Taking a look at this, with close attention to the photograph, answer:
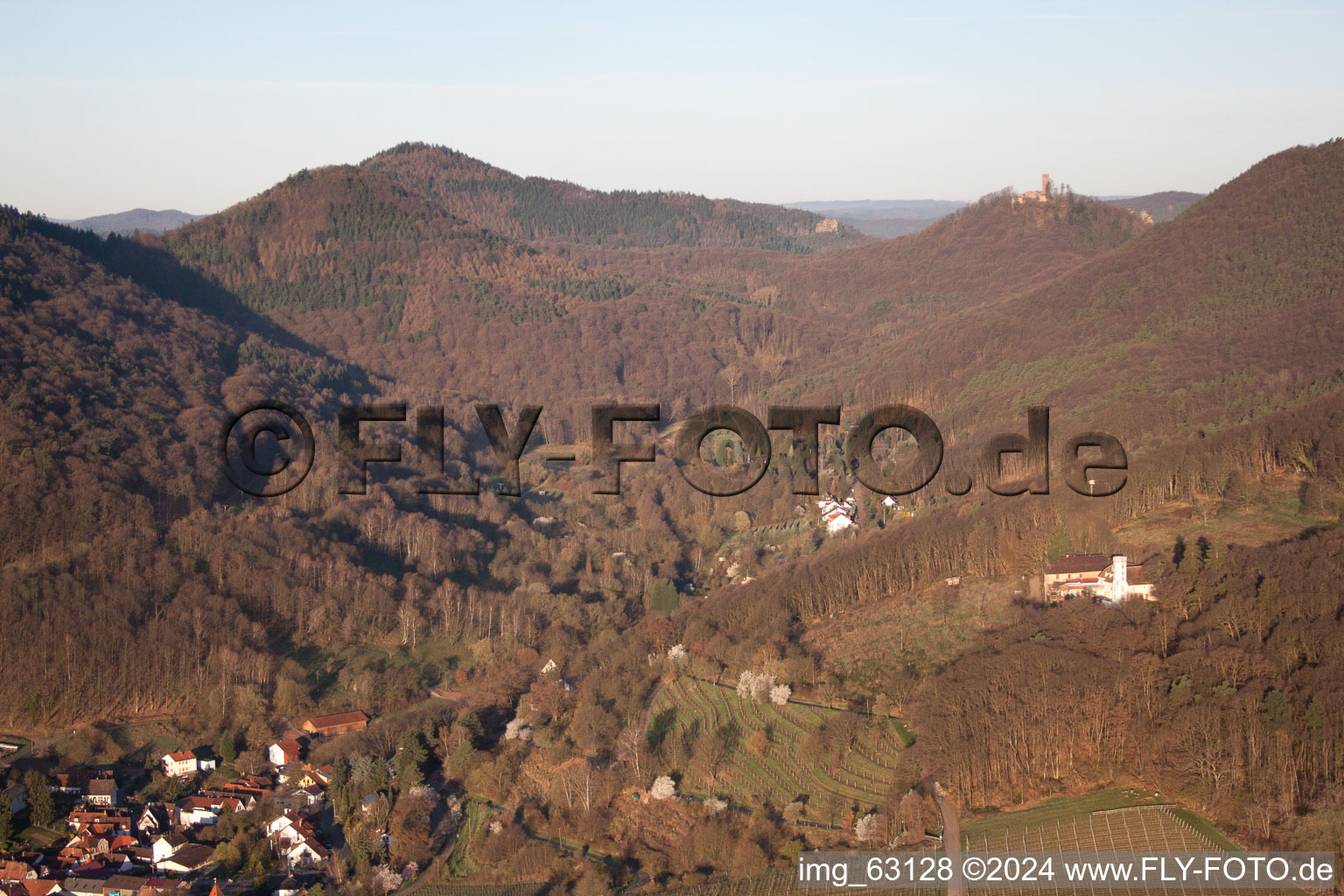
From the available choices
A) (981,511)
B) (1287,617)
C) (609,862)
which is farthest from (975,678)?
(981,511)

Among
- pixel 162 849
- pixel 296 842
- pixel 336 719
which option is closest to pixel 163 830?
pixel 162 849

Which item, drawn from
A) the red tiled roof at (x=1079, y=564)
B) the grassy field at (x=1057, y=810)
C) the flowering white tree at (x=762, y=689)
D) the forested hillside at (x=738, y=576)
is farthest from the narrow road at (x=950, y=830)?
the red tiled roof at (x=1079, y=564)

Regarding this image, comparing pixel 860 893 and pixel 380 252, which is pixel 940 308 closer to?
pixel 380 252

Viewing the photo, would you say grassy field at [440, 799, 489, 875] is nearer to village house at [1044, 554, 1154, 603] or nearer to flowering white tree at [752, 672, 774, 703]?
flowering white tree at [752, 672, 774, 703]

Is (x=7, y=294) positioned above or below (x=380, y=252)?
below

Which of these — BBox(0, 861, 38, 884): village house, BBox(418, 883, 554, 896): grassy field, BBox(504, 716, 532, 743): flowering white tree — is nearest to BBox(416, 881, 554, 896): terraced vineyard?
BBox(418, 883, 554, 896): grassy field

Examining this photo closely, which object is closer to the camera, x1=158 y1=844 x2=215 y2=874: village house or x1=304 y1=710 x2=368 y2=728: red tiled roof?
x1=158 y1=844 x2=215 y2=874: village house

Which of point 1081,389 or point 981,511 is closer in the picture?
point 981,511
